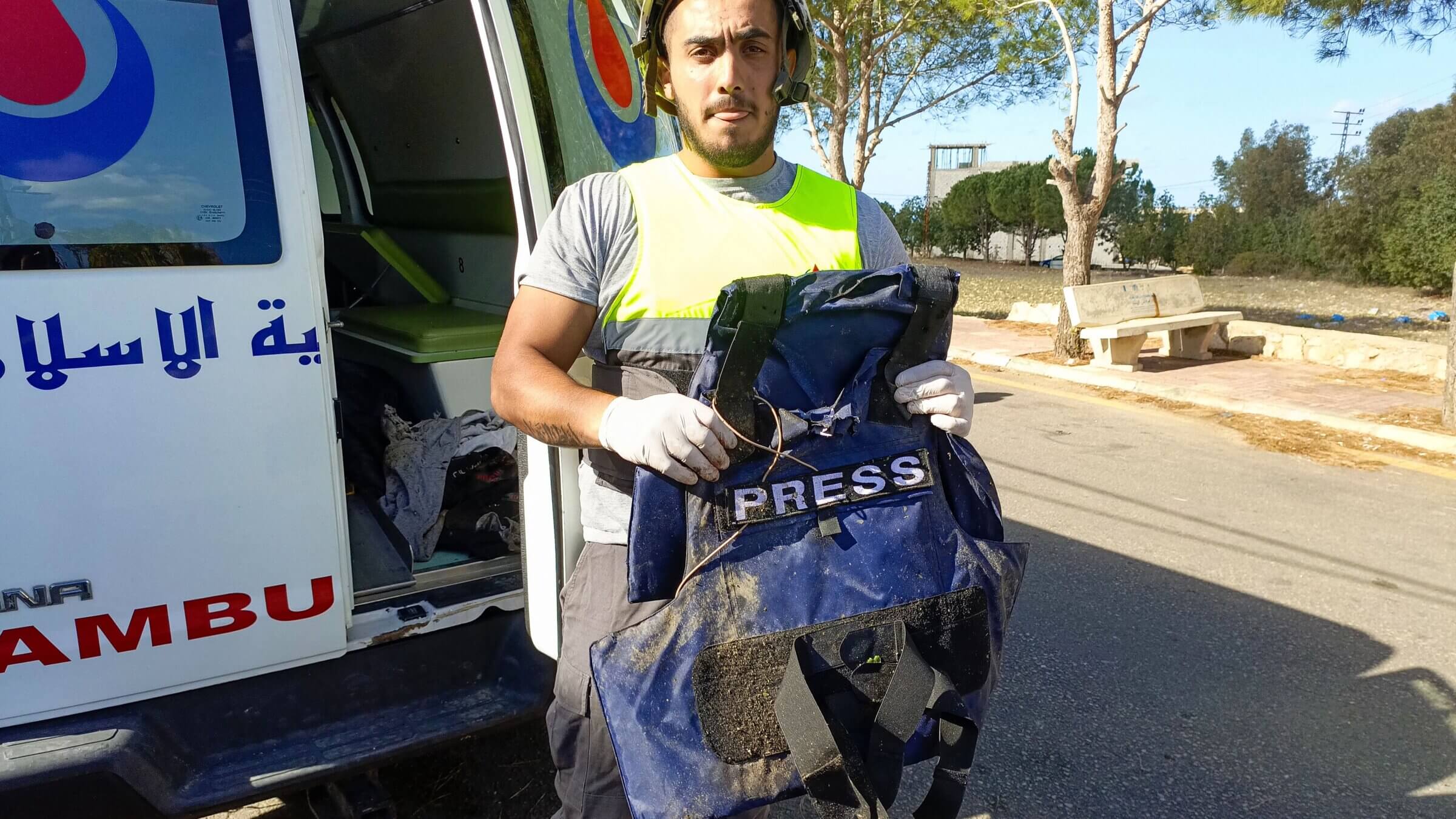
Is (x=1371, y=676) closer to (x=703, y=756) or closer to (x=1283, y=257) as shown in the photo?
(x=703, y=756)

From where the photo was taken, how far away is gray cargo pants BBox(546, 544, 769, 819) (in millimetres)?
1716

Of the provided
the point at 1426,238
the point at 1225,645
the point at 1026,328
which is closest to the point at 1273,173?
the point at 1426,238

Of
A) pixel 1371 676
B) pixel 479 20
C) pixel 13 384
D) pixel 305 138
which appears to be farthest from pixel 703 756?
pixel 1371 676

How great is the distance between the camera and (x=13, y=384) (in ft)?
5.85

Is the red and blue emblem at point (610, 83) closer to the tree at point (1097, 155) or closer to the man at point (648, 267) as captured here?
the man at point (648, 267)

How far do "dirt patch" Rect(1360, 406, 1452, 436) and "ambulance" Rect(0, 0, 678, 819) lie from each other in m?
7.40

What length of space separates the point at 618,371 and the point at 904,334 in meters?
0.51

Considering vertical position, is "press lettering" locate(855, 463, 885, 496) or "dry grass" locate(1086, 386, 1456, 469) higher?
"press lettering" locate(855, 463, 885, 496)

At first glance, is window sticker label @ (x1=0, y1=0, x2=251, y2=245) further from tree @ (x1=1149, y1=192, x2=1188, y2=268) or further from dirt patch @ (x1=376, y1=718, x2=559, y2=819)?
tree @ (x1=1149, y1=192, x2=1188, y2=268)

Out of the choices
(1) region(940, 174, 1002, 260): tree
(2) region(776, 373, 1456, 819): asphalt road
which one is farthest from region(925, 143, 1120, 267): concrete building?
(2) region(776, 373, 1456, 819): asphalt road

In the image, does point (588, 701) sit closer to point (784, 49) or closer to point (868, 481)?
point (868, 481)

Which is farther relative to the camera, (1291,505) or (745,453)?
(1291,505)

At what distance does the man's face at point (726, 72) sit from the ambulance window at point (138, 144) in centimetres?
97

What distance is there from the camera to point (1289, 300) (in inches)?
724
